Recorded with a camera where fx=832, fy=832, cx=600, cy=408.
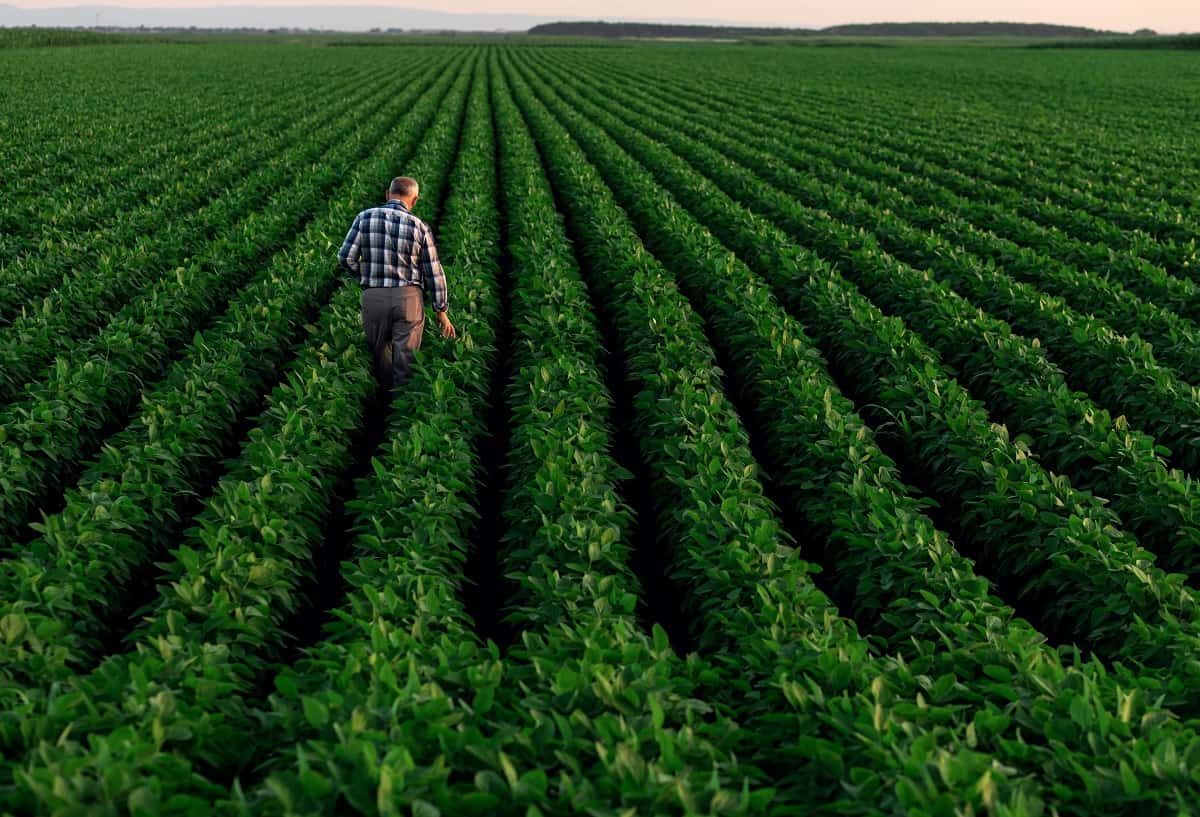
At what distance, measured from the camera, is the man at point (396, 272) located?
7.98 meters

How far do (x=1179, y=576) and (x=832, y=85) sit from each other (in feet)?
150

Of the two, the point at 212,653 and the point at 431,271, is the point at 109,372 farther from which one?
the point at 212,653

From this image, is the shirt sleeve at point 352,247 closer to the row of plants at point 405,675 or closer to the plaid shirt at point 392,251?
the plaid shirt at point 392,251

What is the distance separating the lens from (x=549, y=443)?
6.29m

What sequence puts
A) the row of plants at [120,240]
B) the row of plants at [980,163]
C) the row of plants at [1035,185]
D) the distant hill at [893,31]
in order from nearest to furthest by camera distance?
the row of plants at [120,240] < the row of plants at [980,163] < the row of plants at [1035,185] < the distant hill at [893,31]

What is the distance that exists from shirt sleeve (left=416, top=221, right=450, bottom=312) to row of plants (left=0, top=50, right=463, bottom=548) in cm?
280

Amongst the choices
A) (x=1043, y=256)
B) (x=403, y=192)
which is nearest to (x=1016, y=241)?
(x=1043, y=256)

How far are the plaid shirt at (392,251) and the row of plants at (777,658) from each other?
2.29m

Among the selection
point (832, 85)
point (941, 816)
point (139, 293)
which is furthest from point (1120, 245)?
point (832, 85)

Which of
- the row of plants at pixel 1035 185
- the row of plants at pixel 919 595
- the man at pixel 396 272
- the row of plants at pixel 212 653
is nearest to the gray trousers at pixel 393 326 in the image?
the man at pixel 396 272

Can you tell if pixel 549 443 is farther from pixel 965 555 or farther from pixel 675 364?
pixel 965 555

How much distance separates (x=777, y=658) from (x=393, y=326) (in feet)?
18.1

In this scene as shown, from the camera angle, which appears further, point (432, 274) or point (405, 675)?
point (432, 274)

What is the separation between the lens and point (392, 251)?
8016 millimetres
